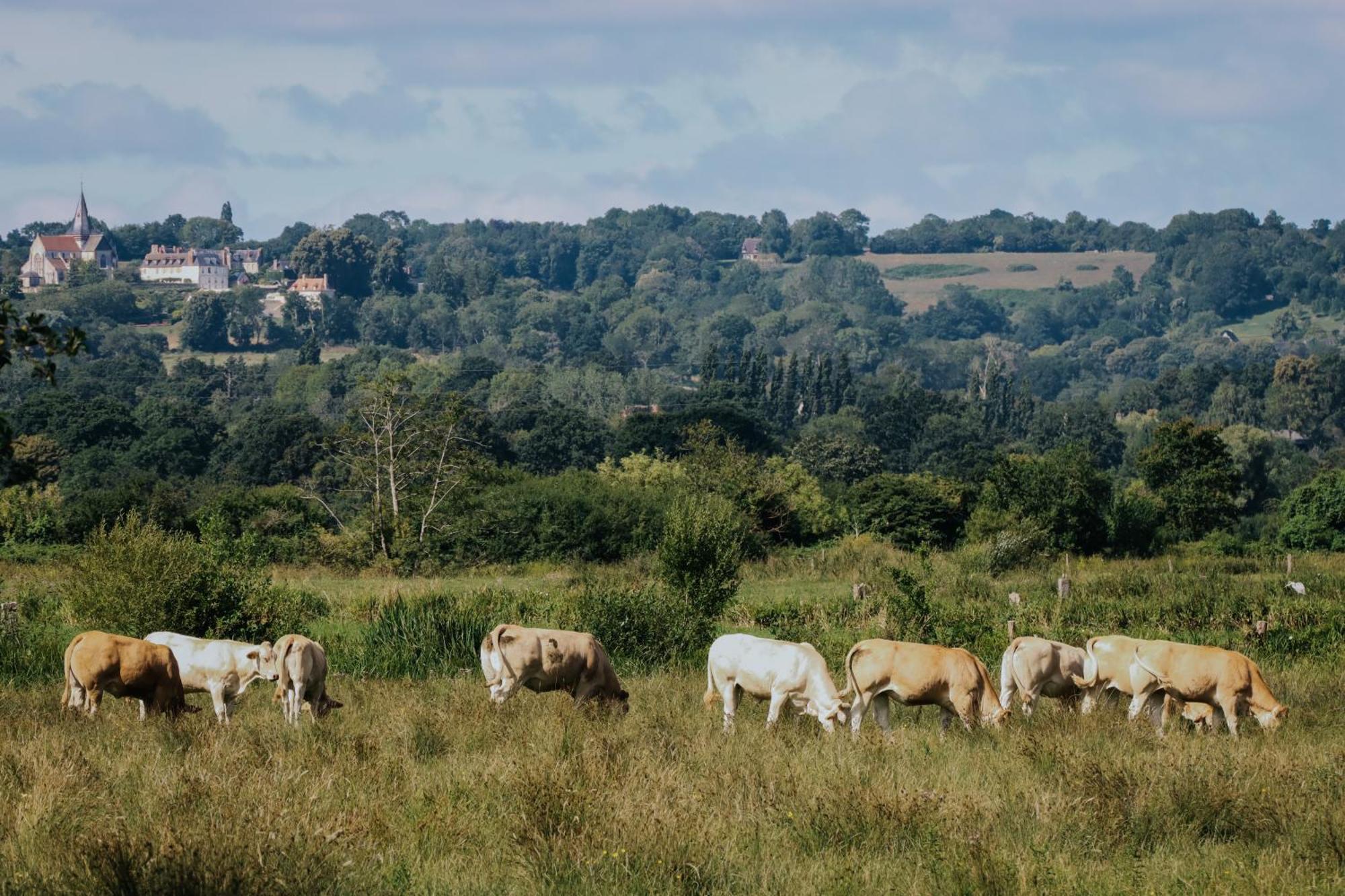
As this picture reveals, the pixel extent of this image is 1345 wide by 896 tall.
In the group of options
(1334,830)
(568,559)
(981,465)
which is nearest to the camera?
(1334,830)

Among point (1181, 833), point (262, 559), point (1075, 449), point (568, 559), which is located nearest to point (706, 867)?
point (1181, 833)

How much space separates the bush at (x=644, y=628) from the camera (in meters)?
28.0

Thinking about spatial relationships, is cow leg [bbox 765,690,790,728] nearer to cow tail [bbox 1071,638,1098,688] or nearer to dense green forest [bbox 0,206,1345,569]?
cow tail [bbox 1071,638,1098,688]

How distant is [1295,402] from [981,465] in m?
86.1

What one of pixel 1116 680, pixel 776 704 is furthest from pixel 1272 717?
pixel 776 704

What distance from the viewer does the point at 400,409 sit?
58.0m

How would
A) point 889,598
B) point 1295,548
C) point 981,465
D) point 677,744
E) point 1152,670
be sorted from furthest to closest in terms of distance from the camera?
point 981,465 → point 1295,548 → point 889,598 → point 1152,670 → point 677,744

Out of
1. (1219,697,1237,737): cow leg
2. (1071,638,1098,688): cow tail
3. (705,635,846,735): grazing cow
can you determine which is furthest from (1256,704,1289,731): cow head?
(705,635,846,735): grazing cow

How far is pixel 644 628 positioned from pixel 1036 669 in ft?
31.5

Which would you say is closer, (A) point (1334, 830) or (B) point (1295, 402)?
(A) point (1334, 830)

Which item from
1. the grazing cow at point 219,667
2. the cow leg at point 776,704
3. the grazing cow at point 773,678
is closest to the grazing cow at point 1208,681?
the grazing cow at point 773,678

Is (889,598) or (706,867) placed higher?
(706,867)

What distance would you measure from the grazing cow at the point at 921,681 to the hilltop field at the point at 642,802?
0.49 meters

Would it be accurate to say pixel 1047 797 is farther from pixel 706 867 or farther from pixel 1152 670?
pixel 1152 670
